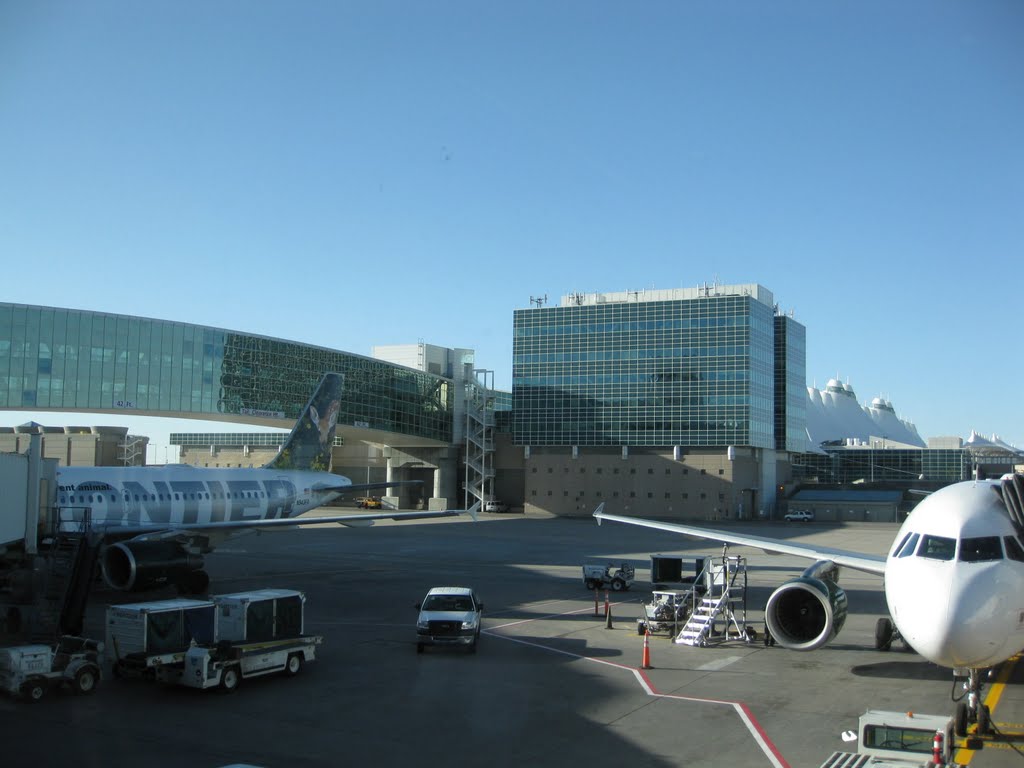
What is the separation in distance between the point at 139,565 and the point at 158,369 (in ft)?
149

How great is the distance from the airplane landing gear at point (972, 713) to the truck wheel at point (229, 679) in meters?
13.7

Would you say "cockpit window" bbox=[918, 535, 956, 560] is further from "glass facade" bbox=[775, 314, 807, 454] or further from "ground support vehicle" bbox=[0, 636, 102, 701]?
"glass facade" bbox=[775, 314, 807, 454]

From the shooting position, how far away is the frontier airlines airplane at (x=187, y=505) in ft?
94.4

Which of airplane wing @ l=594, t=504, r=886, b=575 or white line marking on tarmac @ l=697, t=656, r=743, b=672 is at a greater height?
airplane wing @ l=594, t=504, r=886, b=575

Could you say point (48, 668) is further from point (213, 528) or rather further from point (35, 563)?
point (213, 528)

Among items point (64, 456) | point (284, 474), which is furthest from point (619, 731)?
point (64, 456)

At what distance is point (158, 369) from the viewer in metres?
70.2

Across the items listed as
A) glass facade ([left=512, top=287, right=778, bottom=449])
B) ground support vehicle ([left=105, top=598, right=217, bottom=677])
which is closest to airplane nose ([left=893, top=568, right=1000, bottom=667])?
ground support vehicle ([left=105, top=598, right=217, bottom=677])

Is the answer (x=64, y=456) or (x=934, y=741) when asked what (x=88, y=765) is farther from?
(x=64, y=456)

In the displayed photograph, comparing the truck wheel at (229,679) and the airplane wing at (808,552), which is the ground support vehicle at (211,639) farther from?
the airplane wing at (808,552)

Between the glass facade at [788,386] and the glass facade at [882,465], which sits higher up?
the glass facade at [788,386]

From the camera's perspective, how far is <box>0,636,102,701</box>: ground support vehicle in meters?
17.2

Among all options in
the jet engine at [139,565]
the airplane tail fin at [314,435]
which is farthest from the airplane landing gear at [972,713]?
the airplane tail fin at [314,435]

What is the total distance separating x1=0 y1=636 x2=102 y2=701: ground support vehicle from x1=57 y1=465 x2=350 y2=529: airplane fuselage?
47.2 feet
